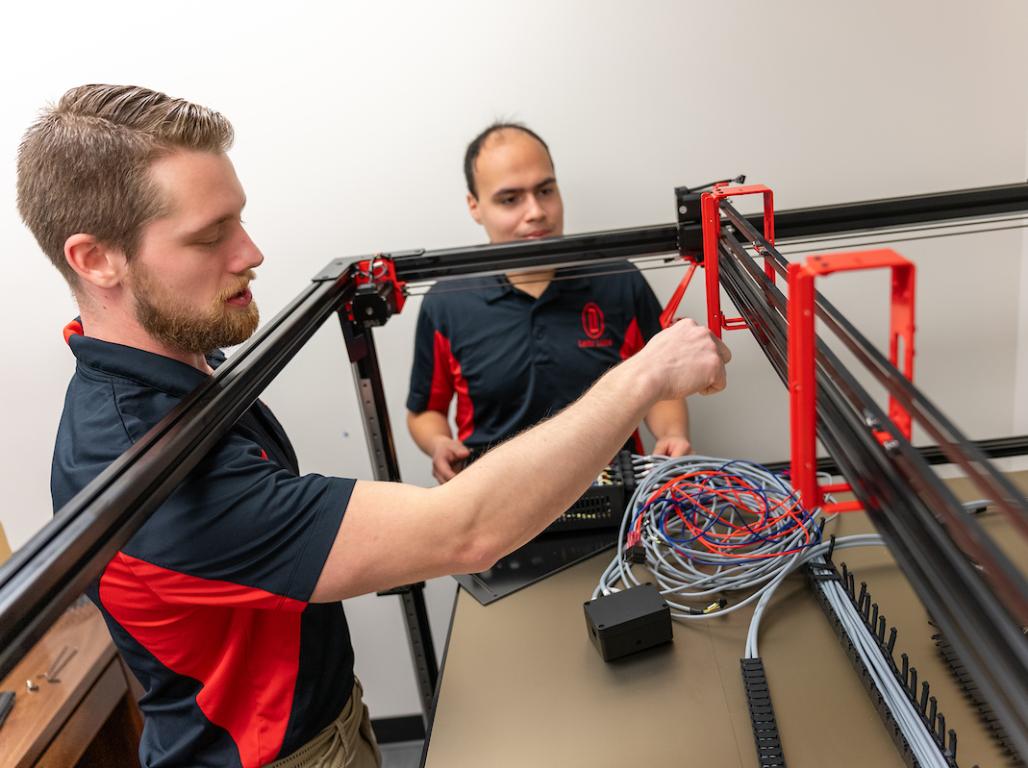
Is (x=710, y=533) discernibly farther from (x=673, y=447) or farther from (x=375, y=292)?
(x=375, y=292)

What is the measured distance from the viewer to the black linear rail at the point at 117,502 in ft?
1.60

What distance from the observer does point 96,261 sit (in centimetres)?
87

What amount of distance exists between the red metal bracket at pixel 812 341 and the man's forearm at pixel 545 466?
0.25 m

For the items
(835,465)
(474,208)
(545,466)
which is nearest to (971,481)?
(835,465)

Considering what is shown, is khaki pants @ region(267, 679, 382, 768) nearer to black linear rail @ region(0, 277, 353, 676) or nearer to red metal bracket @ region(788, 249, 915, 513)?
black linear rail @ region(0, 277, 353, 676)

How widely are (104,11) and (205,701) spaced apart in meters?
1.45

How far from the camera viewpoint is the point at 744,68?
5.38 ft

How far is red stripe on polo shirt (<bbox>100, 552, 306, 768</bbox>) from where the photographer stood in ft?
2.67

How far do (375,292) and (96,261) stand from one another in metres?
0.45

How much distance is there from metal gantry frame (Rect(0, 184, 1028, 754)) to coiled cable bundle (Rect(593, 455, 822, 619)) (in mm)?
413

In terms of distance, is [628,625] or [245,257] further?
[628,625]

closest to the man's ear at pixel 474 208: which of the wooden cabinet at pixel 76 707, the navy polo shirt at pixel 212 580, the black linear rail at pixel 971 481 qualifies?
the navy polo shirt at pixel 212 580

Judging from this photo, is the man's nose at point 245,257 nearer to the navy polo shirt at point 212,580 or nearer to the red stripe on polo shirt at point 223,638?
the navy polo shirt at point 212,580

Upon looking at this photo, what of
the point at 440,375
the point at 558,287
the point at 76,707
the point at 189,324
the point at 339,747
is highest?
the point at 189,324
